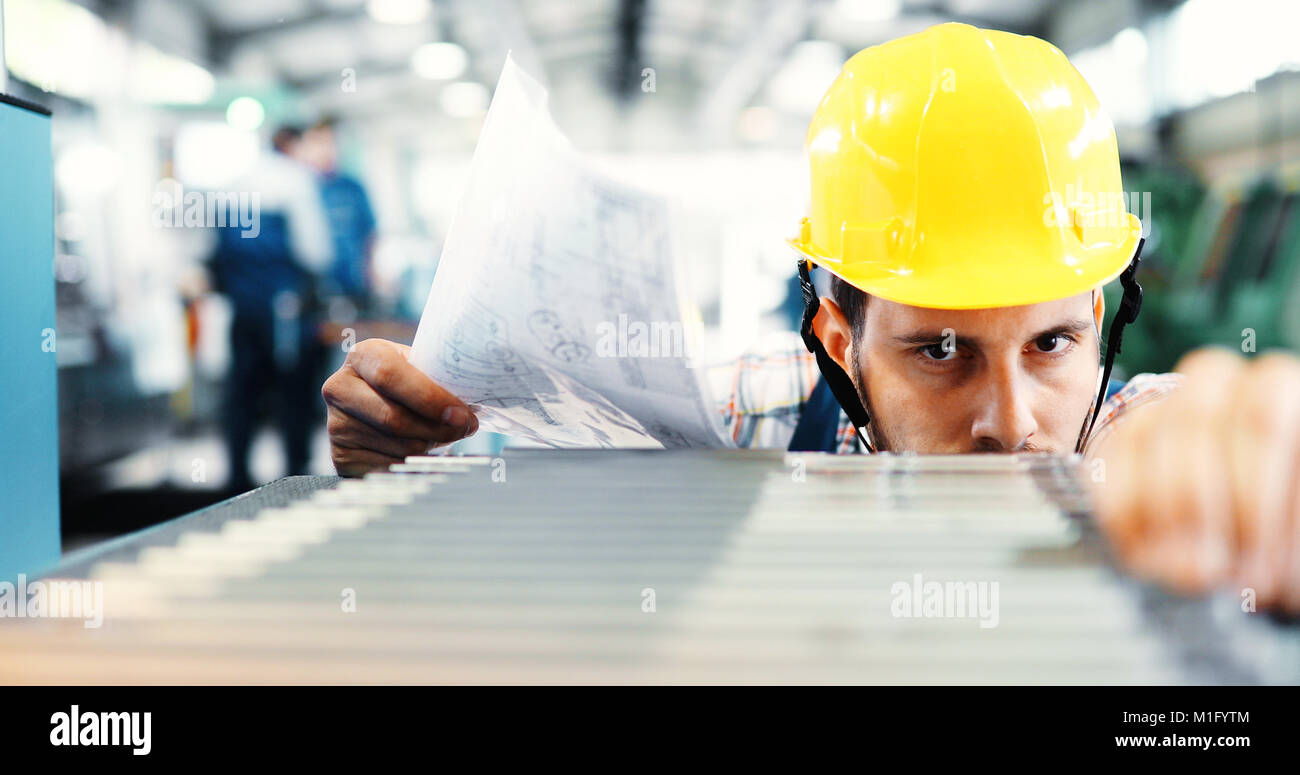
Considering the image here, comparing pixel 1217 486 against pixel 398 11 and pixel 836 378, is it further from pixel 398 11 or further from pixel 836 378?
pixel 398 11

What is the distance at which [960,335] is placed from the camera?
3.63 ft

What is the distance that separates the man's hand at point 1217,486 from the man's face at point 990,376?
2.07 feet

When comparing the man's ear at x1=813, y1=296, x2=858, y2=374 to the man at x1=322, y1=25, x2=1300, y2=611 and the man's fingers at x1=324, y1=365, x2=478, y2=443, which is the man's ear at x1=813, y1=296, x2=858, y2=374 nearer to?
the man at x1=322, y1=25, x2=1300, y2=611

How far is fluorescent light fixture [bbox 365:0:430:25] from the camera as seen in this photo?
342 inches

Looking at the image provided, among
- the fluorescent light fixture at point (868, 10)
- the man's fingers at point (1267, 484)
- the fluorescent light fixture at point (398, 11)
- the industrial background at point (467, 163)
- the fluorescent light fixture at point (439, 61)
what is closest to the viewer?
the man's fingers at point (1267, 484)

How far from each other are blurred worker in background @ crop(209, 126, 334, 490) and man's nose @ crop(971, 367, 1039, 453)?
3666mm

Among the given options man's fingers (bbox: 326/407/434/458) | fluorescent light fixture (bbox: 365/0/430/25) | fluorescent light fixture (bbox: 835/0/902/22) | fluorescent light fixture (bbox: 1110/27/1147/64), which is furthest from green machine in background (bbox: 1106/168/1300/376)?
fluorescent light fixture (bbox: 365/0/430/25)

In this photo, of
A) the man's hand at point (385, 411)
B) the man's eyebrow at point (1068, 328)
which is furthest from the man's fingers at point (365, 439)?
the man's eyebrow at point (1068, 328)

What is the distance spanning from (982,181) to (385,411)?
2.65 ft

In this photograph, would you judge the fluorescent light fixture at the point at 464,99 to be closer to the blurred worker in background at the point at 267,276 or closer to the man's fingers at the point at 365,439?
the blurred worker in background at the point at 267,276

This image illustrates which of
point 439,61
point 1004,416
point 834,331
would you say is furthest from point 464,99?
point 1004,416

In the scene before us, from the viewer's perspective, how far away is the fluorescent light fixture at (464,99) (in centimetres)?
1192
